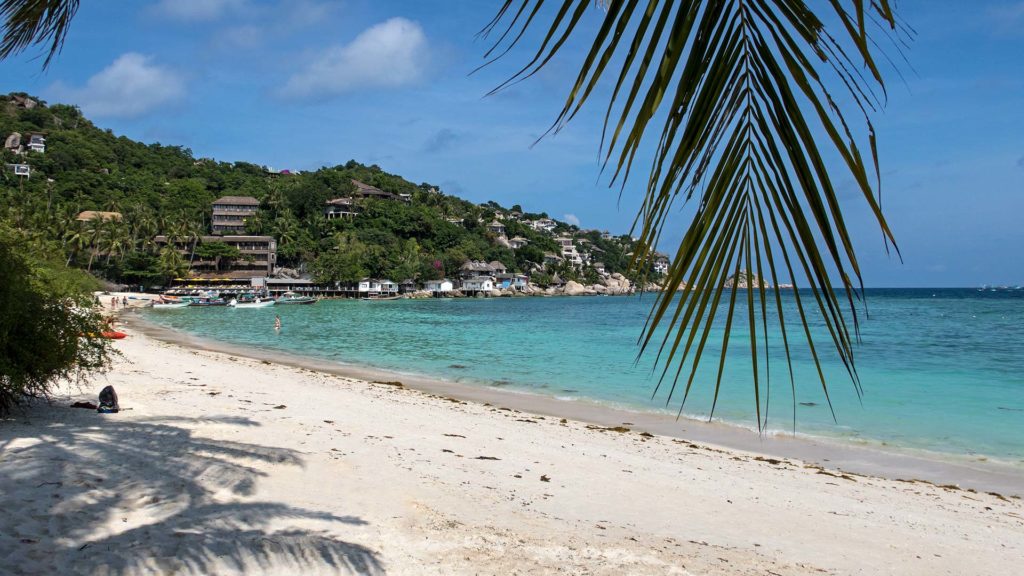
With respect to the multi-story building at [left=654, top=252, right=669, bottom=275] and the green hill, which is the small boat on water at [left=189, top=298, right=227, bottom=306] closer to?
the green hill

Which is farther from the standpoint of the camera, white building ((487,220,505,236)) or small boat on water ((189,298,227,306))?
white building ((487,220,505,236))

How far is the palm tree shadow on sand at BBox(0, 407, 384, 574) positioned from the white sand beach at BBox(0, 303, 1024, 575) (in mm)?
15

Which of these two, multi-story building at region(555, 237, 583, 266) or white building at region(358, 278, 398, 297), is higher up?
multi-story building at region(555, 237, 583, 266)

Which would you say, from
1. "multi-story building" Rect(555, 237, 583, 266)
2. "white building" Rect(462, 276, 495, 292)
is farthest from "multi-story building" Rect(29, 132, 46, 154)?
"multi-story building" Rect(555, 237, 583, 266)

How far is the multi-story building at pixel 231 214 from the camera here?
8781cm

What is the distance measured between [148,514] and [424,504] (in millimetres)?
1805

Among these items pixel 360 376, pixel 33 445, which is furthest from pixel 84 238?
pixel 33 445

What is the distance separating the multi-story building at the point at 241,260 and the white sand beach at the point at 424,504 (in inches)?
2965

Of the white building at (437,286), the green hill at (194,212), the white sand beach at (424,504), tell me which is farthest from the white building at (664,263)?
the white building at (437,286)

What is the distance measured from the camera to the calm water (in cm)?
1121

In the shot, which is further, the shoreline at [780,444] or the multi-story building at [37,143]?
the multi-story building at [37,143]

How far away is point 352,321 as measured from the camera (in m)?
38.7

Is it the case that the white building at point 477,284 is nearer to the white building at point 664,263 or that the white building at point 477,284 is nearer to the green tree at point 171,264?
the green tree at point 171,264

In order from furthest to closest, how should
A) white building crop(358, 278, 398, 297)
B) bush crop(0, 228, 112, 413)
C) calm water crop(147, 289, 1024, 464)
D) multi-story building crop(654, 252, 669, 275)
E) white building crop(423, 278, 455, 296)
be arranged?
1. white building crop(423, 278, 455, 296)
2. white building crop(358, 278, 398, 297)
3. calm water crop(147, 289, 1024, 464)
4. bush crop(0, 228, 112, 413)
5. multi-story building crop(654, 252, 669, 275)
